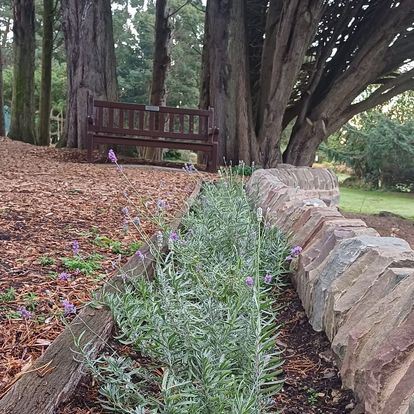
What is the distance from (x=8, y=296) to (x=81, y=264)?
0.46 metres

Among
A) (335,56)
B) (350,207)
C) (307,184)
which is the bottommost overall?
(350,207)

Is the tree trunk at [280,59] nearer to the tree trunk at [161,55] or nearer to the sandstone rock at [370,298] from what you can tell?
the tree trunk at [161,55]

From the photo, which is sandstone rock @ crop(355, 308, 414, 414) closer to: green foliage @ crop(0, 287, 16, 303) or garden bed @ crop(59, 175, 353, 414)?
garden bed @ crop(59, 175, 353, 414)

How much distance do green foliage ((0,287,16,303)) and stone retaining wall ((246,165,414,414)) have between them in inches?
44.9

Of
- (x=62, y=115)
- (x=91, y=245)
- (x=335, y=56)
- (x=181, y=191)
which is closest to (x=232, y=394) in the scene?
(x=91, y=245)

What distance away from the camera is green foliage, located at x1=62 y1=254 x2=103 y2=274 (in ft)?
7.57

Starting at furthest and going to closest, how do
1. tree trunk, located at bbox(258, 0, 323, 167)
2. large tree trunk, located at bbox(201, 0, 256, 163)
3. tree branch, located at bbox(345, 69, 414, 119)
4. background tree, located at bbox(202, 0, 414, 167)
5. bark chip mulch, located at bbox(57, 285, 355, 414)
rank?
tree branch, located at bbox(345, 69, 414, 119), large tree trunk, located at bbox(201, 0, 256, 163), background tree, located at bbox(202, 0, 414, 167), tree trunk, located at bbox(258, 0, 323, 167), bark chip mulch, located at bbox(57, 285, 355, 414)

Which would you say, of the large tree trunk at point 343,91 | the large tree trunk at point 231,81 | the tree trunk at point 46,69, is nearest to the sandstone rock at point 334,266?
the large tree trunk at point 231,81

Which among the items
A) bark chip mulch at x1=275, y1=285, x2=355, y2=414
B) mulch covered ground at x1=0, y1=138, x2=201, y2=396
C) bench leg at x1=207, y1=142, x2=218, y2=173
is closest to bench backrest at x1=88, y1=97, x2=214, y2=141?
bench leg at x1=207, y1=142, x2=218, y2=173

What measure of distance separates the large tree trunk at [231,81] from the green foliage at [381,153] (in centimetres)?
924

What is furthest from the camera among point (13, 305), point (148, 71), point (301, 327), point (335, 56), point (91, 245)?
point (148, 71)

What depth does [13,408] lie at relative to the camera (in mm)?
1253

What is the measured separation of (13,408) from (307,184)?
16.8 ft

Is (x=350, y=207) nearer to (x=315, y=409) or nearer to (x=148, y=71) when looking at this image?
(x=315, y=409)
